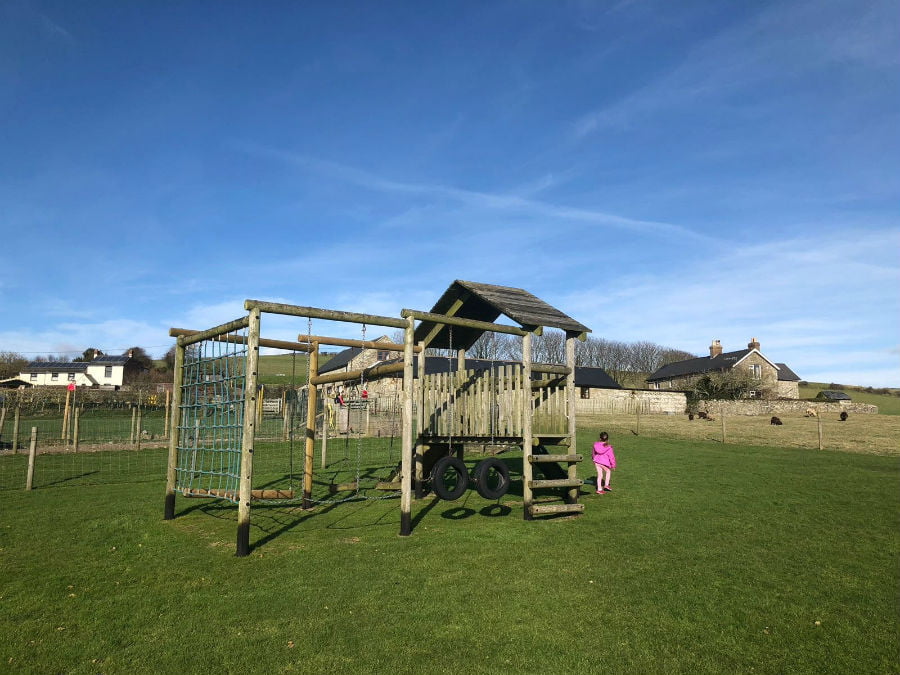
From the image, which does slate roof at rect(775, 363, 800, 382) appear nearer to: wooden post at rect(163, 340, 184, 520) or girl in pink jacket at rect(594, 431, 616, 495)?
girl in pink jacket at rect(594, 431, 616, 495)

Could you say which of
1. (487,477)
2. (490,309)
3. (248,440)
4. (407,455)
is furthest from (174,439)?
(490,309)

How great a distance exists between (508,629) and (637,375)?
304ft

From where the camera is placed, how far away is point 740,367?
6444cm

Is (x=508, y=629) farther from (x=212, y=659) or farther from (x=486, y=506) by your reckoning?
(x=486, y=506)

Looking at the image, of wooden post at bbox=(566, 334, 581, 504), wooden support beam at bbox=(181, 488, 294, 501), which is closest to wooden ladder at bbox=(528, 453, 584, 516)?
wooden post at bbox=(566, 334, 581, 504)

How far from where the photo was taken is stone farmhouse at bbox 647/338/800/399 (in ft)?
212

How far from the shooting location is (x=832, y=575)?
626 cm

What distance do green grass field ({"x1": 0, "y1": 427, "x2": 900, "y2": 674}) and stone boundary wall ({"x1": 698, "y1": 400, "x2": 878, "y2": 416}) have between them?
44106mm

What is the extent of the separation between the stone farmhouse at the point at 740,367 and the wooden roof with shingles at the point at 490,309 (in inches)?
2176

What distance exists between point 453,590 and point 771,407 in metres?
54.4

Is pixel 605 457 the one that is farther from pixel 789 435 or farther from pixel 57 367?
pixel 57 367

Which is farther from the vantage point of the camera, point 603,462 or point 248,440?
point 603,462

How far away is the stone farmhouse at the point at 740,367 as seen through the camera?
64.8m

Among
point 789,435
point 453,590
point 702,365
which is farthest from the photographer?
point 702,365
